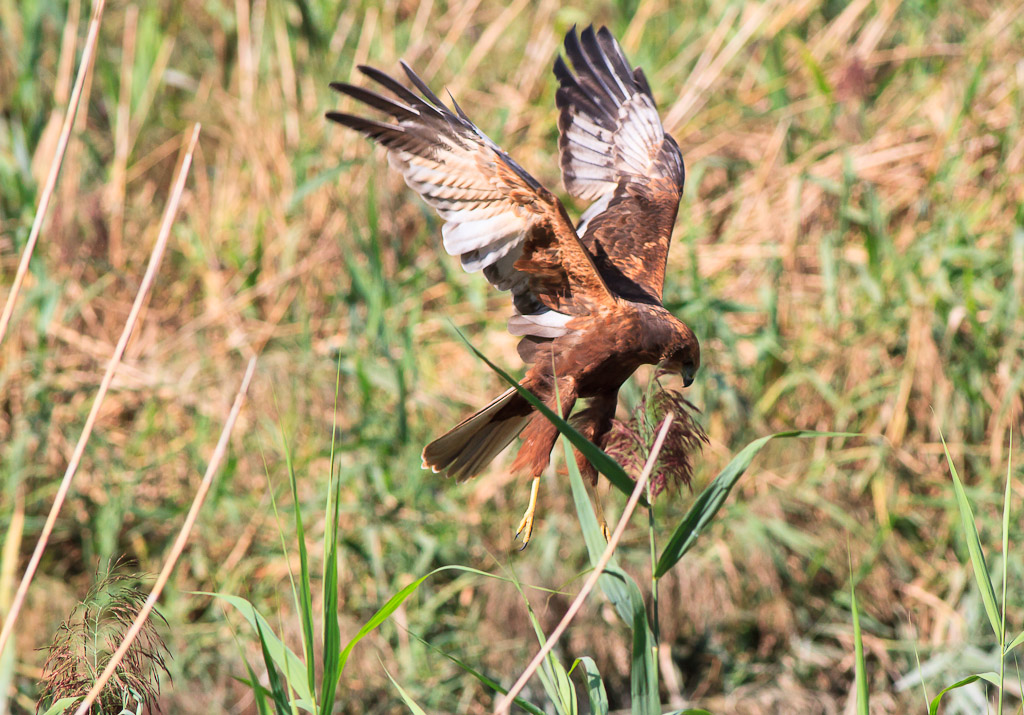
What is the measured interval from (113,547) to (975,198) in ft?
14.5

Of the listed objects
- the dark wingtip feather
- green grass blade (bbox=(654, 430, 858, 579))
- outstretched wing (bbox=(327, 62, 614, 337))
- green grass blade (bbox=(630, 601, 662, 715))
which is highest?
the dark wingtip feather

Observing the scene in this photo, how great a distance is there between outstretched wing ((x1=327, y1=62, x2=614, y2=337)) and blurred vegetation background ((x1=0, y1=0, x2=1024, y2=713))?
A: 1455 mm

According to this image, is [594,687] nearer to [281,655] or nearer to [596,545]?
[596,545]

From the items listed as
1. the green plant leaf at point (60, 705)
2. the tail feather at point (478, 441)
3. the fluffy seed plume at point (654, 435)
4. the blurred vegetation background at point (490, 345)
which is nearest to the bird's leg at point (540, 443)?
the tail feather at point (478, 441)

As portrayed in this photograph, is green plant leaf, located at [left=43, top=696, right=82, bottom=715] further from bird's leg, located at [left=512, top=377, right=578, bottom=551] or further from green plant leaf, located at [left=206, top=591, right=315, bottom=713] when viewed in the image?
bird's leg, located at [left=512, top=377, right=578, bottom=551]

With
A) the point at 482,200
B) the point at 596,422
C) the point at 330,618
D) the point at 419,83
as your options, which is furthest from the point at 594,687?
the point at 419,83

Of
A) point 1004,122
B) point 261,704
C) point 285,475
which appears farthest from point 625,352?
point 1004,122

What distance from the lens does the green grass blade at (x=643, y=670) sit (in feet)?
5.64

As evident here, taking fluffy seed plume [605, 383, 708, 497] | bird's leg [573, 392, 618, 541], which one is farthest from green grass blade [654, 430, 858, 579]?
bird's leg [573, 392, 618, 541]

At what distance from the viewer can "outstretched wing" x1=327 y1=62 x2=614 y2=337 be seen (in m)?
2.58

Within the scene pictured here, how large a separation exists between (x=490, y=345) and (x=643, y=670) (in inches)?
131

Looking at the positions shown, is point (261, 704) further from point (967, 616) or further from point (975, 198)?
point (975, 198)

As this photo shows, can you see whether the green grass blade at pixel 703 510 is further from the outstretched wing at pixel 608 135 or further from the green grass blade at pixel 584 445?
the outstretched wing at pixel 608 135

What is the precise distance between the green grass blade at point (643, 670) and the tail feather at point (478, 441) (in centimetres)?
119
